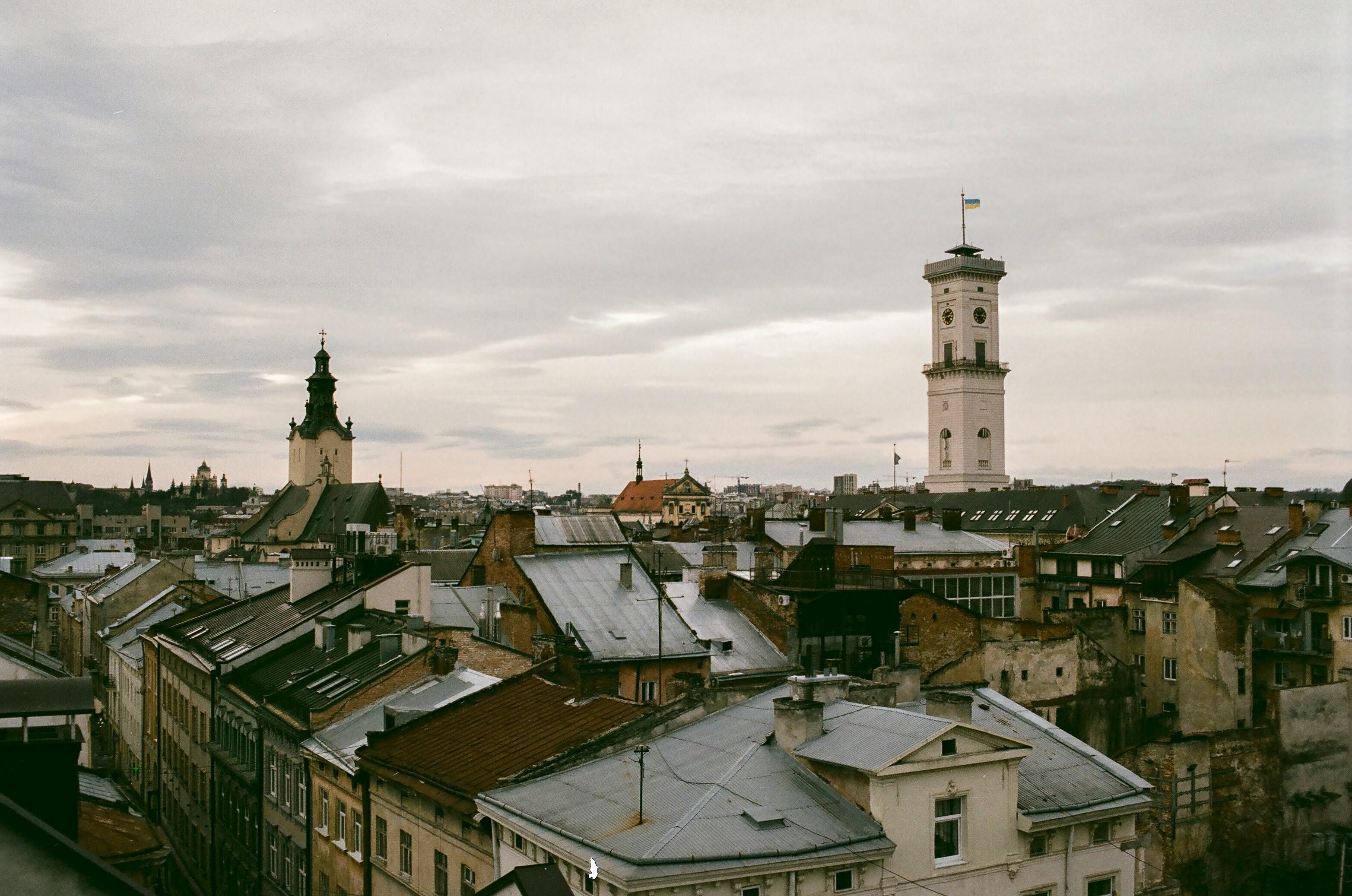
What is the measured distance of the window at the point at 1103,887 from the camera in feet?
72.6

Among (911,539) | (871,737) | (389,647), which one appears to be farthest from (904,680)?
(911,539)

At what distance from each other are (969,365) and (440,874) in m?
126

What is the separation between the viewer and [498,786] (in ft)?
72.0

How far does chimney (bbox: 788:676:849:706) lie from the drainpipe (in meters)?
4.65

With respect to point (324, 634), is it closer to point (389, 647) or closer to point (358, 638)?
point (358, 638)

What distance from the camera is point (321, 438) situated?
15288 centimetres

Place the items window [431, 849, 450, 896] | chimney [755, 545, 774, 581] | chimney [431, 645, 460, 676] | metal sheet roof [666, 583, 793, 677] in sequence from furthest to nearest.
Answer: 1. chimney [755, 545, 774, 581]
2. metal sheet roof [666, 583, 793, 677]
3. chimney [431, 645, 460, 676]
4. window [431, 849, 450, 896]

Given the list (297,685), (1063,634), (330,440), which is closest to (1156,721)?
(1063,634)

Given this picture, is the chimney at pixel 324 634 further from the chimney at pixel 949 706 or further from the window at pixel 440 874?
the chimney at pixel 949 706

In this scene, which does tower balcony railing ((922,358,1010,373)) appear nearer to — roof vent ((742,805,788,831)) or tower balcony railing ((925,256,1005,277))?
tower balcony railing ((925,256,1005,277))

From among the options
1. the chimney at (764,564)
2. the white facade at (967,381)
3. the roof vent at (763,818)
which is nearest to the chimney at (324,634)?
the chimney at (764,564)

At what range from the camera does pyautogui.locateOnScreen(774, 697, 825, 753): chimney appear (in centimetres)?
2122

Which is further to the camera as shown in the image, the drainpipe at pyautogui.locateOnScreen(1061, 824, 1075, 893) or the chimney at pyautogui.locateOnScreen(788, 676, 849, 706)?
the chimney at pyautogui.locateOnScreen(788, 676, 849, 706)

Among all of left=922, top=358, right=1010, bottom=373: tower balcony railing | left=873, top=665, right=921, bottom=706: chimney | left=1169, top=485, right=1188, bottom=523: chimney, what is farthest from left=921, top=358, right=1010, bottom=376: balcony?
left=873, top=665, right=921, bottom=706: chimney
